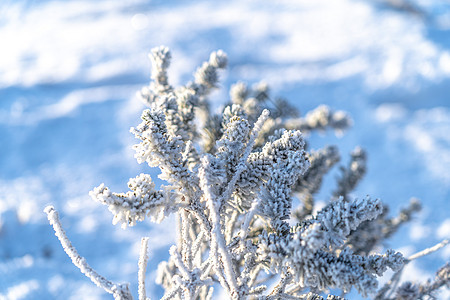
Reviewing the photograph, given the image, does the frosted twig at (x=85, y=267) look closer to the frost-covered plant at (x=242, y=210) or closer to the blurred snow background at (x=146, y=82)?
the frost-covered plant at (x=242, y=210)

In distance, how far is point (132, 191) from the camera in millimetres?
494

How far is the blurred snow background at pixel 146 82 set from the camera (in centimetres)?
148

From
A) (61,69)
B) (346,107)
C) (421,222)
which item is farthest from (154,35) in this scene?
(421,222)

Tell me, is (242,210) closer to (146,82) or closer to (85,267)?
(85,267)

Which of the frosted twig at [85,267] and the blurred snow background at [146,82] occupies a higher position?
the blurred snow background at [146,82]

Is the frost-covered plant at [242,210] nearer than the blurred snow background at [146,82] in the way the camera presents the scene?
Yes

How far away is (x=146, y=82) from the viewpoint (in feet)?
7.39

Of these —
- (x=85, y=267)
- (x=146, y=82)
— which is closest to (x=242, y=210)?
(x=85, y=267)

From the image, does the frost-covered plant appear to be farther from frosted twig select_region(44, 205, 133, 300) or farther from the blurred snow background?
the blurred snow background

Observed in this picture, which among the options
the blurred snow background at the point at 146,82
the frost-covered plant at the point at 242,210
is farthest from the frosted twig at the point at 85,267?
the blurred snow background at the point at 146,82

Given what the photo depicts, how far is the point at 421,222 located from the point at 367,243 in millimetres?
681

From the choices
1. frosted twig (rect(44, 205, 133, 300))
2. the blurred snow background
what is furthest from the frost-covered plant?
the blurred snow background

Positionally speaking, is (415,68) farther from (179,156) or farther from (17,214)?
(17,214)

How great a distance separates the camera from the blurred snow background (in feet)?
4.84
